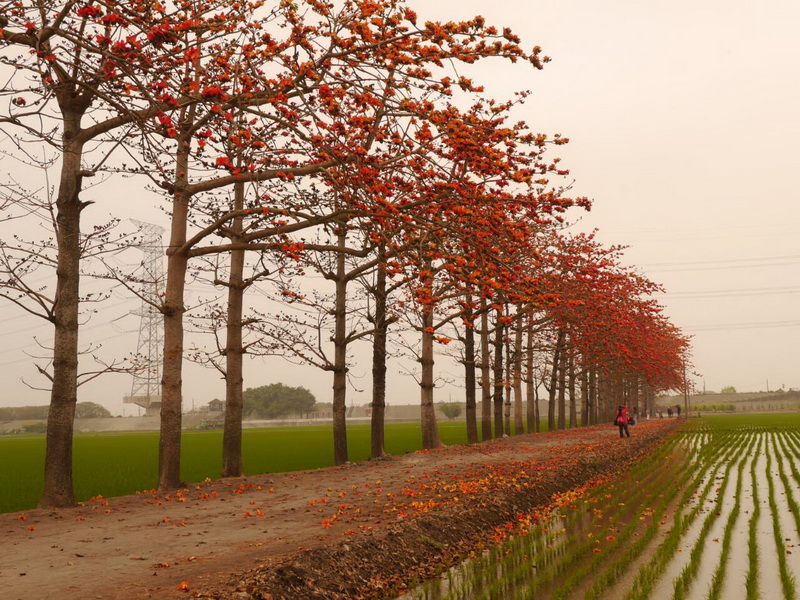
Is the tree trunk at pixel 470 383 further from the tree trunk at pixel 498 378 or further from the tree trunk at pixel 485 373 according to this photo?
the tree trunk at pixel 498 378

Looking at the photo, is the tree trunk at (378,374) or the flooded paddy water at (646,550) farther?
the tree trunk at (378,374)

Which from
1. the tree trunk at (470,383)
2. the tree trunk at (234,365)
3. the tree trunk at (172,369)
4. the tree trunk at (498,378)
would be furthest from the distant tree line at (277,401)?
the tree trunk at (172,369)

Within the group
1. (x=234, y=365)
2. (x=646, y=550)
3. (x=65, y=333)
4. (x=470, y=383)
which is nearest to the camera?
(x=646, y=550)

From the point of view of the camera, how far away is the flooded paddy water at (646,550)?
8.60 meters

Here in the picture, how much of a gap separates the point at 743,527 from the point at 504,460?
37.7ft

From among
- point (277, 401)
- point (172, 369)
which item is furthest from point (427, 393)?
point (277, 401)

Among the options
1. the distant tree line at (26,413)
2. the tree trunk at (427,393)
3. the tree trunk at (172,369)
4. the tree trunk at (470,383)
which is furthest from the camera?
the distant tree line at (26,413)

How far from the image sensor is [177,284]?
1639cm

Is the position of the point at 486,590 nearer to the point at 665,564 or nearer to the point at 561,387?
the point at 665,564

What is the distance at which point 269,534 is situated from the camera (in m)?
11.3

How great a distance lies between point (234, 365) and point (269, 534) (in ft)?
28.3

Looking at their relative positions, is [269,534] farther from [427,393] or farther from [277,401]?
[277,401]

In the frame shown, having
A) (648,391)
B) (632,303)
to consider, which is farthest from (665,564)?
(648,391)

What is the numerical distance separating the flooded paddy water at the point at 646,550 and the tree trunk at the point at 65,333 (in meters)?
8.23
